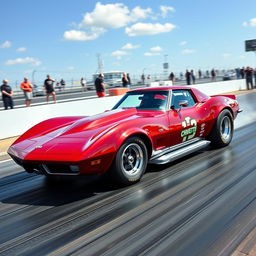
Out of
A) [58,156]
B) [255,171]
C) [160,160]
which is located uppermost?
[58,156]

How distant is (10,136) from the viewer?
9625 millimetres

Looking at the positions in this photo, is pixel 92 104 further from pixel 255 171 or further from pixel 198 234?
pixel 198 234

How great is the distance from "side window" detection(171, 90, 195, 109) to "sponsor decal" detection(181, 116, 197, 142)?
10.8 inches

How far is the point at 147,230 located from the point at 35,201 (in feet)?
5.47

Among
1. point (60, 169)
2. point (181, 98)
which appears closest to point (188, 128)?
point (181, 98)

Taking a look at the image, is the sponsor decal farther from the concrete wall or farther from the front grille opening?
the concrete wall

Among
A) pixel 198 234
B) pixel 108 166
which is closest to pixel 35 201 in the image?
pixel 108 166

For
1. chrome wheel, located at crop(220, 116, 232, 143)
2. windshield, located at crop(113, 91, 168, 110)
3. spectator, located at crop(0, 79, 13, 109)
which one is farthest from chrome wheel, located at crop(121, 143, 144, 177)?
spectator, located at crop(0, 79, 13, 109)

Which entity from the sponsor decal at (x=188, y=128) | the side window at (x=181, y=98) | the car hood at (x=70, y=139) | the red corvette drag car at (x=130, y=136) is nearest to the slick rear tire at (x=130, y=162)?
the red corvette drag car at (x=130, y=136)

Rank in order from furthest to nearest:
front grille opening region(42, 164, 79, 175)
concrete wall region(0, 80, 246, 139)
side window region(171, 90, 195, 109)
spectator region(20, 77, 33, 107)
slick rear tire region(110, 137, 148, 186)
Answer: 1. spectator region(20, 77, 33, 107)
2. concrete wall region(0, 80, 246, 139)
3. side window region(171, 90, 195, 109)
4. slick rear tire region(110, 137, 148, 186)
5. front grille opening region(42, 164, 79, 175)

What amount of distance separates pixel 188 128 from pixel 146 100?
0.81 meters

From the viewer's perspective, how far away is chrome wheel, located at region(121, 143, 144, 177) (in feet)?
13.9

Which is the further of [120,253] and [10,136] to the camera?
[10,136]

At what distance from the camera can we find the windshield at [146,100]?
5156 millimetres
